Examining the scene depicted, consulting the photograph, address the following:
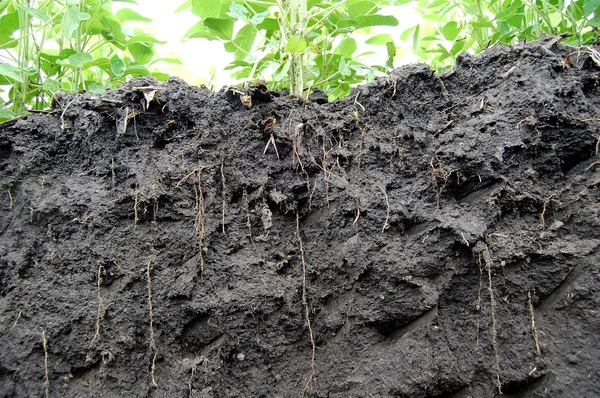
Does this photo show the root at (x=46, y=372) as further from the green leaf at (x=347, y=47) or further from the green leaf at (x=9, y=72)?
the green leaf at (x=347, y=47)

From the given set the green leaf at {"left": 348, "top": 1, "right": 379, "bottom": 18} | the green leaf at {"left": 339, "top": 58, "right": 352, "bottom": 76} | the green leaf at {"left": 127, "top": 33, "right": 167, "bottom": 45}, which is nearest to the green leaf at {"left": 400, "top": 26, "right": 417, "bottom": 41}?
the green leaf at {"left": 348, "top": 1, "right": 379, "bottom": 18}

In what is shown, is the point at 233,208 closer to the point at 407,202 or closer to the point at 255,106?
the point at 255,106

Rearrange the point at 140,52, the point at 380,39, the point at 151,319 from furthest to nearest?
the point at 380,39 < the point at 140,52 < the point at 151,319

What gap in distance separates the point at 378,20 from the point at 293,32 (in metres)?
0.39

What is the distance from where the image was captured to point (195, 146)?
144 centimetres

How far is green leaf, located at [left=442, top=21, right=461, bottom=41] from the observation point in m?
1.73

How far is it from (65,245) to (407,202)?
1.28 meters

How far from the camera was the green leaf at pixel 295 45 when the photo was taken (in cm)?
147

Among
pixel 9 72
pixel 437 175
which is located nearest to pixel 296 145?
pixel 437 175

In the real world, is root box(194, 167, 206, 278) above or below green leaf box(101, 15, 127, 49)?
below

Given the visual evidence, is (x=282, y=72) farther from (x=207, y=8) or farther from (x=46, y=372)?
(x=46, y=372)

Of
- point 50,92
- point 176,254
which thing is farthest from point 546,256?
point 50,92

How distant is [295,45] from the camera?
1.49 meters

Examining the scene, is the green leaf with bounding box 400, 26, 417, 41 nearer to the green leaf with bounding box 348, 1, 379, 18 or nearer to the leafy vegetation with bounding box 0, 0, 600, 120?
the leafy vegetation with bounding box 0, 0, 600, 120
